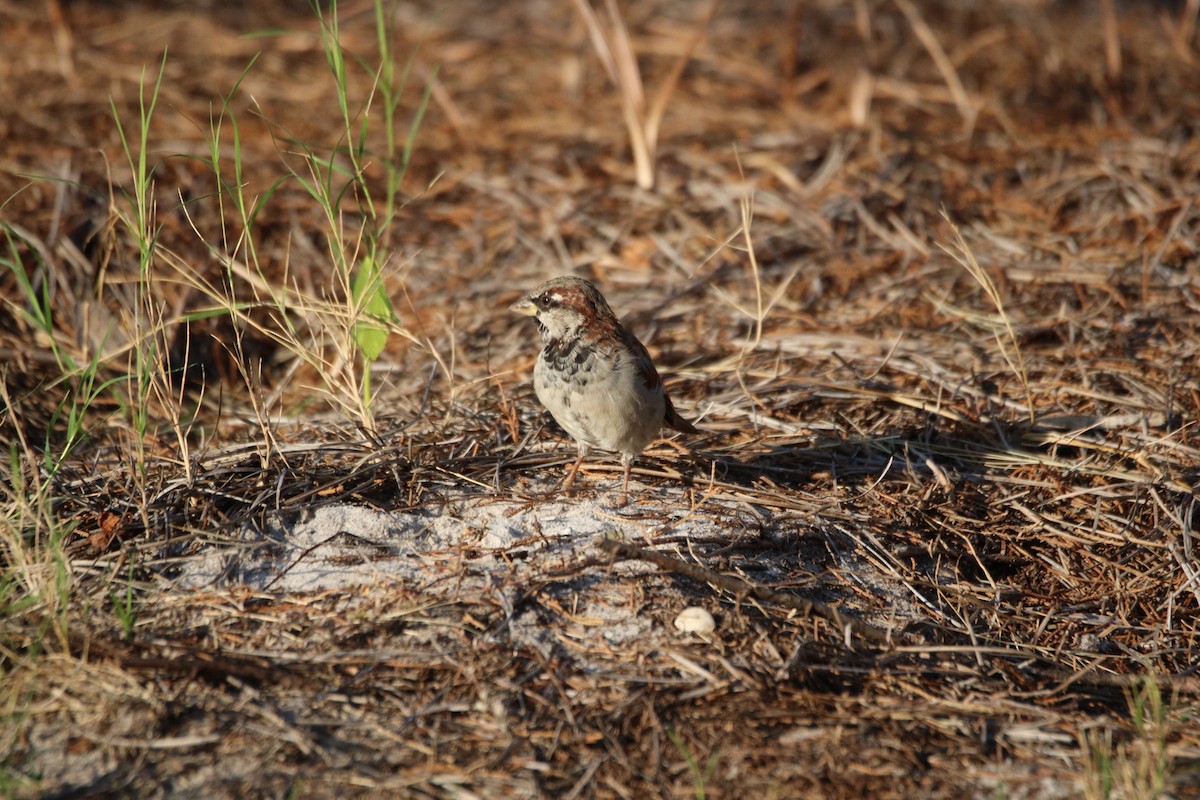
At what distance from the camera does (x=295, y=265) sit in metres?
5.75

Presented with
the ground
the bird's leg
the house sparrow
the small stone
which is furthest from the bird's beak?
the small stone

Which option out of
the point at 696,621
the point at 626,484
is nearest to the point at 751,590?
the point at 696,621

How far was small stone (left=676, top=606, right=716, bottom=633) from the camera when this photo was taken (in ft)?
10.5

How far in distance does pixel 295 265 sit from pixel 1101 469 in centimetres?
419

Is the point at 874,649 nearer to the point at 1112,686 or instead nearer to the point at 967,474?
the point at 1112,686

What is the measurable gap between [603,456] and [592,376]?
517 mm

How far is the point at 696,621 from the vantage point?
3207mm

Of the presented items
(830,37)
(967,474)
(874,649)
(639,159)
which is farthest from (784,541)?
(830,37)

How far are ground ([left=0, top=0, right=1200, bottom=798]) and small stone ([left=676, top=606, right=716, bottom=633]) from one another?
0.02 metres

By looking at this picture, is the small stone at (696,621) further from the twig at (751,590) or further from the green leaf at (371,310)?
the green leaf at (371,310)

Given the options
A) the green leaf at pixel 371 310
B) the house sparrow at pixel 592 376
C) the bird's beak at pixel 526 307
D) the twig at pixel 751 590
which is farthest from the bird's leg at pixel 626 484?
the green leaf at pixel 371 310

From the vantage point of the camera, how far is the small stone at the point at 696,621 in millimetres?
3197

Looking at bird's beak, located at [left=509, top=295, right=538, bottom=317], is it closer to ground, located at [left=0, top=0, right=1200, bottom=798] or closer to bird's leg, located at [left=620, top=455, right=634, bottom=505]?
ground, located at [left=0, top=0, right=1200, bottom=798]

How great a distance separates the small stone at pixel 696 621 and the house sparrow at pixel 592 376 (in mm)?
797
